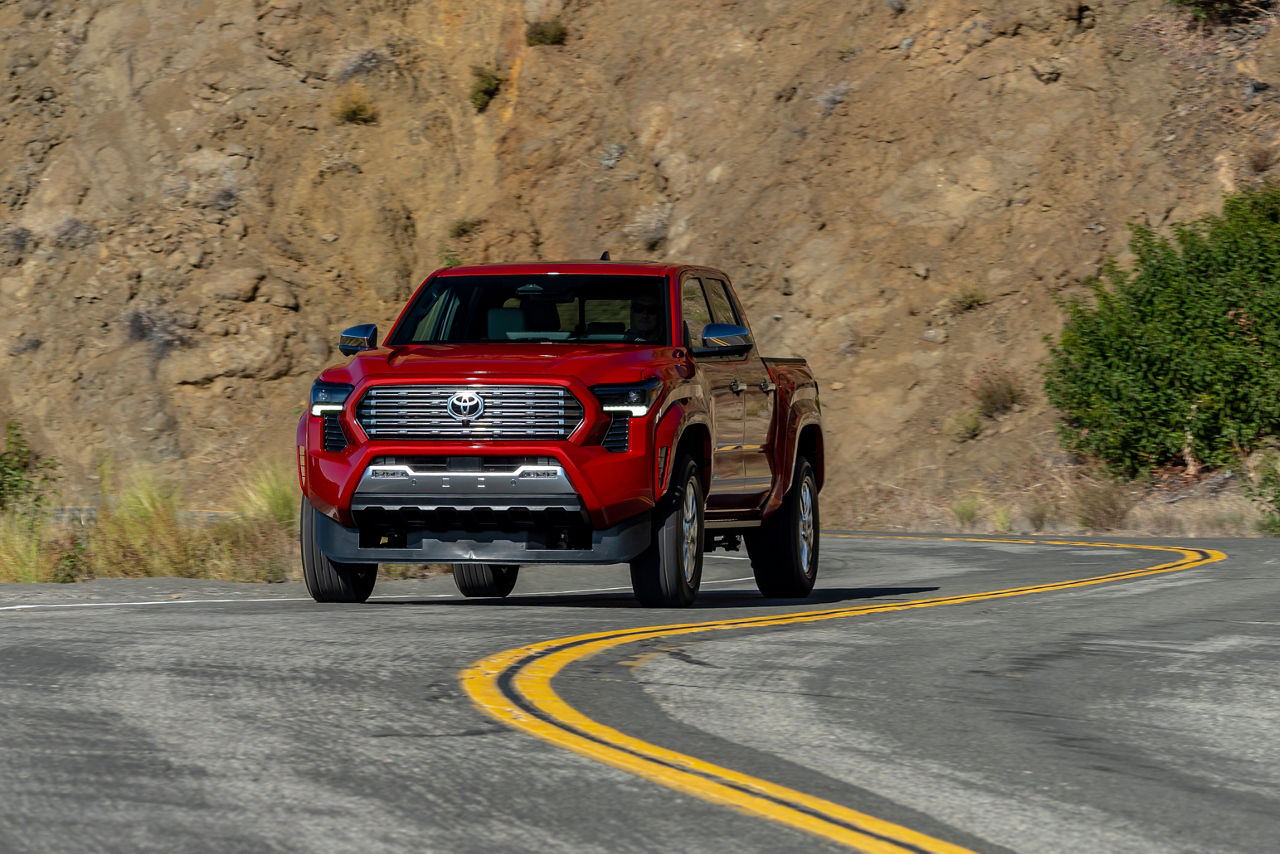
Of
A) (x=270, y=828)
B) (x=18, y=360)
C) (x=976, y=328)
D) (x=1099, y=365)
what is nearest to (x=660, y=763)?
(x=270, y=828)

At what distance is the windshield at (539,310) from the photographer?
12.5 m

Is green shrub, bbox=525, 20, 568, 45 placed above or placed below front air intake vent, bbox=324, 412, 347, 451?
above

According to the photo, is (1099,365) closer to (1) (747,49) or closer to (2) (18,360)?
(1) (747,49)

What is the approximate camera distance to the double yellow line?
514 centimetres

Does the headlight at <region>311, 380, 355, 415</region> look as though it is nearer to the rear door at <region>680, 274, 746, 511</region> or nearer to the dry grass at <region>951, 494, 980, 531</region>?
the rear door at <region>680, 274, 746, 511</region>

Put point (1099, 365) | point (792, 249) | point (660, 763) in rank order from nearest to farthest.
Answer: point (660, 763) → point (1099, 365) → point (792, 249)

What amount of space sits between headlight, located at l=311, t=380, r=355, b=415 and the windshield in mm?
1108

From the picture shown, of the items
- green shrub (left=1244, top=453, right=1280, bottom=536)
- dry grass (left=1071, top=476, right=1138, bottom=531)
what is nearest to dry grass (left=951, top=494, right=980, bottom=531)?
dry grass (left=1071, top=476, right=1138, bottom=531)

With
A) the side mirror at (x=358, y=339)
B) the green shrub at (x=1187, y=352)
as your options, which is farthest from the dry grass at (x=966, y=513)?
the side mirror at (x=358, y=339)

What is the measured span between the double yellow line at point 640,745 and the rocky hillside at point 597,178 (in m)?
23.2

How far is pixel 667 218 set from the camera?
40156 mm

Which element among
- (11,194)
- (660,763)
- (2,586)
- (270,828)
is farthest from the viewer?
(11,194)

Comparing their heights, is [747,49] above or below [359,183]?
above

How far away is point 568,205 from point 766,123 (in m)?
4.62
